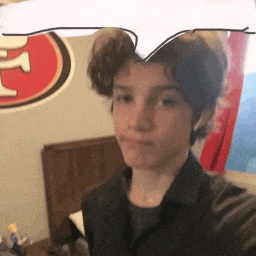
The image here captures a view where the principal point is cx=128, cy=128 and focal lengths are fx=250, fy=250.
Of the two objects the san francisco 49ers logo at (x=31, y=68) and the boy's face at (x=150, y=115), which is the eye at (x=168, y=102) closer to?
the boy's face at (x=150, y=115)

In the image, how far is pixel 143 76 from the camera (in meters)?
0.48

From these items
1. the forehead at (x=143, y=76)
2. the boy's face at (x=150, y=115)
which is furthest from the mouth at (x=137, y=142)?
the forehead at (x=143, y=76)

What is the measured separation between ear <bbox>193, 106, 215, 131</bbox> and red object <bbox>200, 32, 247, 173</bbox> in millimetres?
12

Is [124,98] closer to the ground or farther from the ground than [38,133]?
farther from the ground

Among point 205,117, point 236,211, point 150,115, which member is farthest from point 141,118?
point 236,211

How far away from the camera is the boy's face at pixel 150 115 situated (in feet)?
1.53

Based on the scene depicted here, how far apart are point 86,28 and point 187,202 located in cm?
42

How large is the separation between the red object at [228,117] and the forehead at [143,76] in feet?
0.36

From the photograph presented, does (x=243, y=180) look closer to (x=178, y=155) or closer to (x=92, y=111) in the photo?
(x=178, y=155)

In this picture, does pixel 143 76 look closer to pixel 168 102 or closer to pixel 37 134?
pixel 168 102

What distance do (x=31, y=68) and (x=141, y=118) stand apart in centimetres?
30

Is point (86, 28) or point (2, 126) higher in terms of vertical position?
point (86, 28)

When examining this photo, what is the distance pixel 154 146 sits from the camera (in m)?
0.50

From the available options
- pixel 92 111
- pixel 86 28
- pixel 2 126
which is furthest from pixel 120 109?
pixel 2 126
